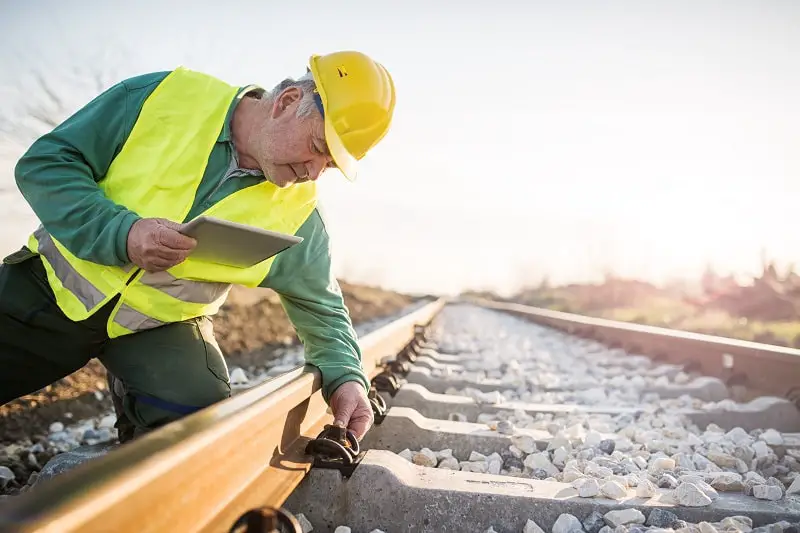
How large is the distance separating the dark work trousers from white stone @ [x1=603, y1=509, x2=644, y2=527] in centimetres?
152

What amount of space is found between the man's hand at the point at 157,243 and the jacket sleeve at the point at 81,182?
0.13 ft

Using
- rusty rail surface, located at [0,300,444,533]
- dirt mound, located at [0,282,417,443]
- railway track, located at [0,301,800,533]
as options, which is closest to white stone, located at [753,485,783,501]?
railway track, located at [0,301,800,533]

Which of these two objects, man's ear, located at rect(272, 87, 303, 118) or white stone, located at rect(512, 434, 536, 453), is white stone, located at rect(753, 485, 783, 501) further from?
man's ear, located at rect(272, 87, 303, 118)

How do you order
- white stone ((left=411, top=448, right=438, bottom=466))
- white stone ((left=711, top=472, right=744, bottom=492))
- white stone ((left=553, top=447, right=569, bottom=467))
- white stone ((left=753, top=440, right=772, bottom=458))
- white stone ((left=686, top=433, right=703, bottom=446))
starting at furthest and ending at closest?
1. white stone ((left=686, top=433, right=703, bottom=446))
2. white stone ((left=753, top=440, right=772, bottom=458))
3. white stone ((left=553, top=447, right=569, bottom=467))
4. white stone ((left=411, top=448, right=438, bottom=466))
5. white stone ((left=711, top=472, right=744, bottom=492))

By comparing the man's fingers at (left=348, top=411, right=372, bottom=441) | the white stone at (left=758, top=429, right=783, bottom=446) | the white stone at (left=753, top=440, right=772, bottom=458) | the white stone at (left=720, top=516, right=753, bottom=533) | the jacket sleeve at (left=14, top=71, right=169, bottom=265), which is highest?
the jacket sleeve at (left=14, top=71, right=169, bottom=265)

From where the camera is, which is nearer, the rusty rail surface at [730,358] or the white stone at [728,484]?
the white stone at [728,484]

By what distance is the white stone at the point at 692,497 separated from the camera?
6.58 feet

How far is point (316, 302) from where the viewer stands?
2.76 meters

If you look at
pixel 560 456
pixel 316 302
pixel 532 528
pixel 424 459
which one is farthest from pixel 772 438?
pixel 316 302

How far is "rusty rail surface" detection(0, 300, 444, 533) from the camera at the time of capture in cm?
103

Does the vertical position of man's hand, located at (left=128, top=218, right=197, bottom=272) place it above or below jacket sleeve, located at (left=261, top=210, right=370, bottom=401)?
above

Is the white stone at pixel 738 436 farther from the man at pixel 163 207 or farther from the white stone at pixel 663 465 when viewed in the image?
the man at pixel 163 207

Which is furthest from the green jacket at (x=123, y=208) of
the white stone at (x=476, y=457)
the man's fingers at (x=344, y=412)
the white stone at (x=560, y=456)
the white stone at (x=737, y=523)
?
the white stone at (x=737, y=523)

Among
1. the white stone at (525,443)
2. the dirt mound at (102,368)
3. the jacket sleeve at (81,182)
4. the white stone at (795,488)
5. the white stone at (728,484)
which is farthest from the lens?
the dirt mound at (102,368)
